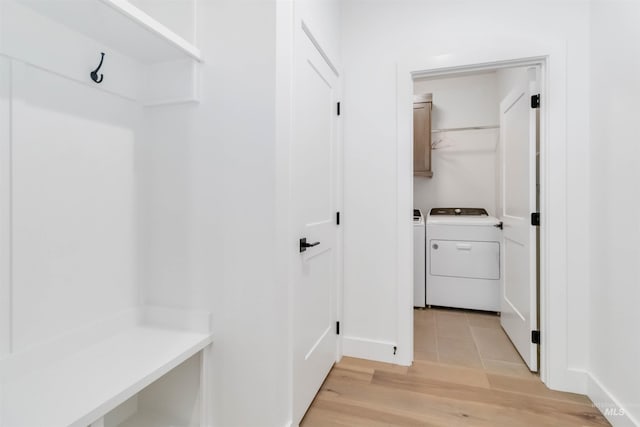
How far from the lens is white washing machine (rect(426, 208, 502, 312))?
294 cm

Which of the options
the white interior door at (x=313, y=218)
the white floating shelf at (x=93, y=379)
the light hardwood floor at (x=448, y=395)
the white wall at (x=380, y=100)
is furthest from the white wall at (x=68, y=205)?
the white wall at (x=380, y=100)

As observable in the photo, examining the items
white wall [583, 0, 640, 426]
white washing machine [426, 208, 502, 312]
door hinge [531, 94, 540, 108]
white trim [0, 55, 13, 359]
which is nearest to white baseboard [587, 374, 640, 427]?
white wall [583, 0, 640, 426]

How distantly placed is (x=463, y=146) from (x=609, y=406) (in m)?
2.78

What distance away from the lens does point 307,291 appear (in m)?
1.58

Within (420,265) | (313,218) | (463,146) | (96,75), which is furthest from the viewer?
(463,146)

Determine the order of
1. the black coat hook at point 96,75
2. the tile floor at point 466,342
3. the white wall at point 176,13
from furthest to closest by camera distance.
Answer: the tile floor at point 466,342
the white wall at point 176,13
the black coat hook at point 96,75

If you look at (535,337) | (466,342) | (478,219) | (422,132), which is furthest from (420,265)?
(422,132)

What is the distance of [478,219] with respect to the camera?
3059 millimetres

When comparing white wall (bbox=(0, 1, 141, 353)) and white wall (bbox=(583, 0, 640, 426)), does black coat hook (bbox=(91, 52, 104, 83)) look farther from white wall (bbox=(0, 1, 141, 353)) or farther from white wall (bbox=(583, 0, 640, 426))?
white wall (bbox=(583, 0, 640, 426))

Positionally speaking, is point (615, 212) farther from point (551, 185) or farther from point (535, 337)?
point (535, 337)

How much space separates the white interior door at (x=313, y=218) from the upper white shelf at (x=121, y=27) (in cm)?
52

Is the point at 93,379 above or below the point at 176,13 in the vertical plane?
below

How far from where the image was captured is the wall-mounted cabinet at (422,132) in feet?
11.0

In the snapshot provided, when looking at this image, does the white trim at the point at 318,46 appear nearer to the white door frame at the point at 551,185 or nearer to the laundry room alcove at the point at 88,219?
the laundry room alcove at the point at 88,219
